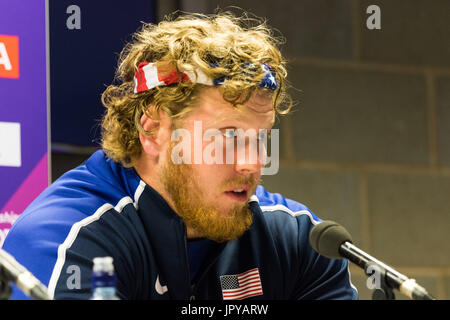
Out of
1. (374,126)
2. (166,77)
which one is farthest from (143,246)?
(374,126)

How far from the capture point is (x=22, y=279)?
1.35 m

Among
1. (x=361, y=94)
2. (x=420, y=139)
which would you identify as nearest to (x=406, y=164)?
(x=420, y=139)

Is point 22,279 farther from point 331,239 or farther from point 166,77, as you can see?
point 166,77

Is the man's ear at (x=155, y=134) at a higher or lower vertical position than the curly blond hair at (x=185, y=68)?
lower

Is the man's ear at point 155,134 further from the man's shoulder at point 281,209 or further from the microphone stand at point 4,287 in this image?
the microphone stand at point 4,287

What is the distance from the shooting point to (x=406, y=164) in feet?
13.5

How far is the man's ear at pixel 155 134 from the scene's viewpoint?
2410mm

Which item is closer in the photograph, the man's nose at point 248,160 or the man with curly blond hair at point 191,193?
the man with curly blond hair at point 191,193

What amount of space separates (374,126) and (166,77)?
195 centimetres

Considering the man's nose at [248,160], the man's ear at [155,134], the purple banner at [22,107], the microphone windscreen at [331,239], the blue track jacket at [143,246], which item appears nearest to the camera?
the microphone windscreen at [331,239]

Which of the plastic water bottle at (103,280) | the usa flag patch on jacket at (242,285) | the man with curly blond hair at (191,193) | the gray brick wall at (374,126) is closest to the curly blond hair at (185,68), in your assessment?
→ the man with curly blond hair at (191,193)

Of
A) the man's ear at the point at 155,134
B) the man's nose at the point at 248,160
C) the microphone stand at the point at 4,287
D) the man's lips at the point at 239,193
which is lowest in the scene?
the microphone stand at the point at 4,287

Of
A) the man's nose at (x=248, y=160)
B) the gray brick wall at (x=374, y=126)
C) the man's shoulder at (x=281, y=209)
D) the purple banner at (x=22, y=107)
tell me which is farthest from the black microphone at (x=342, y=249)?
the gray brick wall at (x=374, y=126)

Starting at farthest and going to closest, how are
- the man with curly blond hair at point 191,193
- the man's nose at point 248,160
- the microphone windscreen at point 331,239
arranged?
1. the man's nose at point 248,160
2. the man with curly blond hair at point 191,193
3. the microphone windscreen at point 331,239
